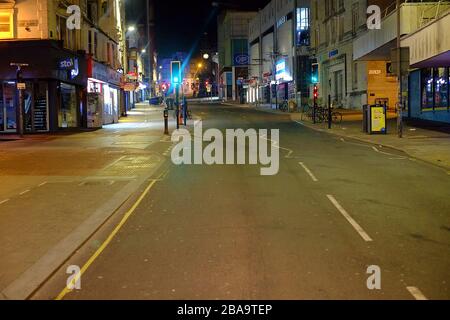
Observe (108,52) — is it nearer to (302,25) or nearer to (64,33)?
(64,33)

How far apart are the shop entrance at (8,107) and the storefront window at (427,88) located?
23.9 m

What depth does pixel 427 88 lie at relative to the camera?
1441 inches

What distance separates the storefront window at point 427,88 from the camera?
118 feet

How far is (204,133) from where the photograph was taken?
31203 mm

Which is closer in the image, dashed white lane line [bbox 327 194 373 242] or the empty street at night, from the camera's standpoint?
the empty street at night

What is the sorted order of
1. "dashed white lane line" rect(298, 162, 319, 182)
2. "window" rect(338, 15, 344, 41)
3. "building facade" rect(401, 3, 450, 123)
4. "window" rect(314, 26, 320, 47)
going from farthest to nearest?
"window" rect(314, 26, 320, 47) → "window" rect(338, 15, 344, 41) → "building facade" rect(401, 3, 450, 123) → "dashed white lane line" rect(298, 162, 319, 182)

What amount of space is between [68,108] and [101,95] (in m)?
5.93

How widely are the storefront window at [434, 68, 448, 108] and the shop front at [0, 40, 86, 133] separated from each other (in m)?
20.7

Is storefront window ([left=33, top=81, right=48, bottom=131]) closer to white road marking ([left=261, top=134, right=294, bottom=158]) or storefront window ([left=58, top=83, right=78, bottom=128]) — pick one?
storefront window ([left=58, top=83, right=78, bottom=128])

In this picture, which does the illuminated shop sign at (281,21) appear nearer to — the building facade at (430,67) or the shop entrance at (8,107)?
the building facade at (430,67)

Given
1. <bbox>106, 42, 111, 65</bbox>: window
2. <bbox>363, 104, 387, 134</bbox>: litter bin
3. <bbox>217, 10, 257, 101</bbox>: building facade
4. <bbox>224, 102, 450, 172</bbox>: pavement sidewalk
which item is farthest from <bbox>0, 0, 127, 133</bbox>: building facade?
<bbox>217, 10, 257, 101</bbox>: building facade

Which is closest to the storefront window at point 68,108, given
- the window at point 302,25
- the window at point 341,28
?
the window at point 341,28

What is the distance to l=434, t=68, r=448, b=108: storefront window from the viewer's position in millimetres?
33438
